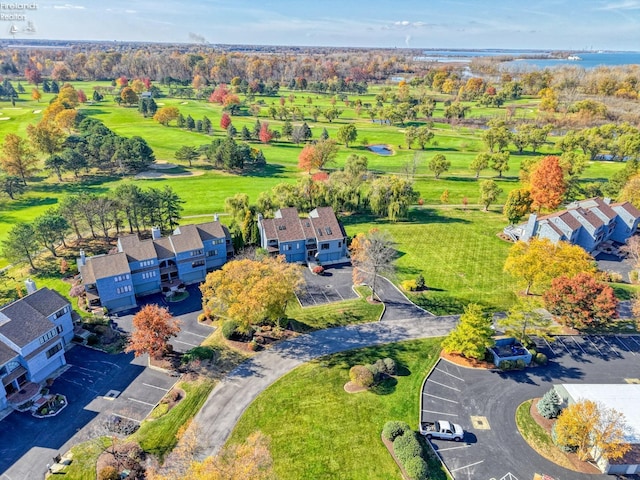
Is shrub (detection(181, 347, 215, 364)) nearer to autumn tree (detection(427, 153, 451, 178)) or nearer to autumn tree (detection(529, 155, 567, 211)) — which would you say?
autumn tree (detection(529, 155, 567, 211))

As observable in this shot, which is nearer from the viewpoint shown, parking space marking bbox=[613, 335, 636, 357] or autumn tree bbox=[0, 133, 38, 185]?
parking space marking bbox=[613, 335, 636, 357]

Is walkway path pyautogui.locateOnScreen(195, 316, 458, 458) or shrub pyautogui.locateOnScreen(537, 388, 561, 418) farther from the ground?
shrub pyautogui.locateOnScreen(537, 388, 561, 418)

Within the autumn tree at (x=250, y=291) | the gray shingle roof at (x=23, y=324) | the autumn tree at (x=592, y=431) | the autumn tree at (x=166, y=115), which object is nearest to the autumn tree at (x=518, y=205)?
the autumn tree at (x=592, y=431)

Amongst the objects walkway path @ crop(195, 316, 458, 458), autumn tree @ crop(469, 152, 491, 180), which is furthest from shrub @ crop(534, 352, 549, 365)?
autumn tree @ crop(469, 152, 491, 180)

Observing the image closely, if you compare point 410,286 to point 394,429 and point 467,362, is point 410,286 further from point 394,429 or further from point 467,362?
point 394,429

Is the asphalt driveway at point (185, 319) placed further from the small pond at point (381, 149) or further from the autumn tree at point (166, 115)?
→ the autumn tree at point (166, 115)

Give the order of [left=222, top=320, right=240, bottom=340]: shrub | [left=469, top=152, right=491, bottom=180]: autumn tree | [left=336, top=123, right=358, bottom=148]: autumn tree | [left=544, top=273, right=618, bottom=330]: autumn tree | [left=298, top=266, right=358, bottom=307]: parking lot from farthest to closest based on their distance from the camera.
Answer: [left=336, top=123, right=358, bottom=148]: autumn tree < [left=469, top=152, right=491, bottom=180]: autumn tree < [left=298, top=266, right=358, bottom=307]: parking lot < [left=222, top=320, right=240, bottom=340]: shrub < [left=544, top=273, right=618, bottom=330]: autumn tree

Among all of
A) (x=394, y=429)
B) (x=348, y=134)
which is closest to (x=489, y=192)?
(x=348, y=134)
